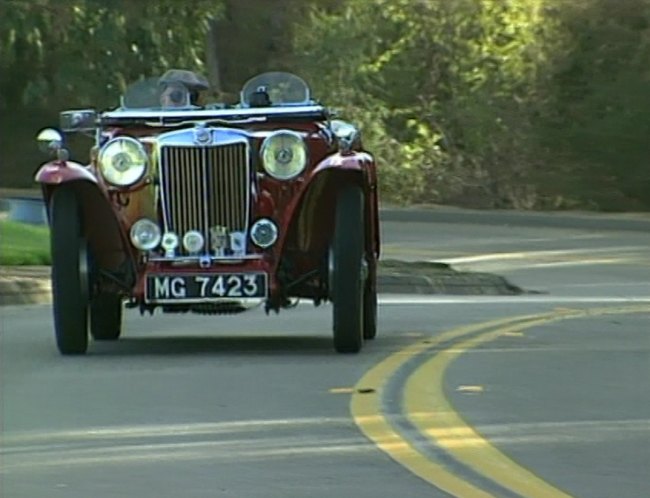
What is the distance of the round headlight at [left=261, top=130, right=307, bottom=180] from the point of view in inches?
462

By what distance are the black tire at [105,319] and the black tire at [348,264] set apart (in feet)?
6.56

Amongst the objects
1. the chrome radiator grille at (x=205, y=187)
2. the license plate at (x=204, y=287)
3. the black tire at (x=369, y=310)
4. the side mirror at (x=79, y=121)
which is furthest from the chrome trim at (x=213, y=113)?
the black tire at (x=369, y=310)

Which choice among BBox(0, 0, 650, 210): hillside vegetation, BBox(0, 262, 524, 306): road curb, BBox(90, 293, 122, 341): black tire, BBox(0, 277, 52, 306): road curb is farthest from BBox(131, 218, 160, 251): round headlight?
BBox(0, 0, 650, 210): hillside vegetation

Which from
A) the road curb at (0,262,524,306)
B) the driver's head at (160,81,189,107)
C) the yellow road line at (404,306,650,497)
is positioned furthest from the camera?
the road curb at (0,262,524,306)

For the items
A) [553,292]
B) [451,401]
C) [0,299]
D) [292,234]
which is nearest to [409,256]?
[553,292]

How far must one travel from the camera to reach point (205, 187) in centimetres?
1170

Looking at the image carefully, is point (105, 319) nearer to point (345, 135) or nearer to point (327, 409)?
point (345, 135)

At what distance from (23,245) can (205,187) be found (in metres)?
11.3

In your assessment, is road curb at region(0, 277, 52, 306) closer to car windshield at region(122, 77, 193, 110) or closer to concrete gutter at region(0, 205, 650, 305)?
concrete gutter at region(0, 205, 650, 305)

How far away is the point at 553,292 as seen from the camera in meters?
21.9

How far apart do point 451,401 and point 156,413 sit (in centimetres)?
155

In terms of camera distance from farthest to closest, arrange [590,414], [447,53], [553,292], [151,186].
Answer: [447,53] → [553,292] → [151,186] → [590,414]

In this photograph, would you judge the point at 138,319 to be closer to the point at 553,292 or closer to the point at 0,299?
the point at 0,299

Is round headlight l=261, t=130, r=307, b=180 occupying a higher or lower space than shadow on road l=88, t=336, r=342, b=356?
higher
